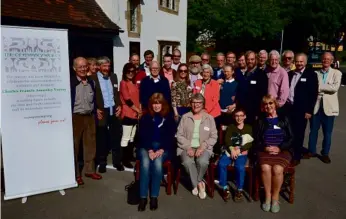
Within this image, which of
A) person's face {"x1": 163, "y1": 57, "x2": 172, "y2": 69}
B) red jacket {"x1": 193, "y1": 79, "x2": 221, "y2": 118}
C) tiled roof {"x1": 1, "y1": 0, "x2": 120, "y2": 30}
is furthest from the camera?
tiled roof {"x1": 1, "y1": 0, "x2": 120, "y2": 30}

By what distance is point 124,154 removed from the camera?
5.66 metres

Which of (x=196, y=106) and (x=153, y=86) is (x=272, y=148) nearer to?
(x=196, y=106)

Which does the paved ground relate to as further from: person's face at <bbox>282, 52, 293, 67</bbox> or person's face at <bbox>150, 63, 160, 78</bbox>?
person's face at <bbox>282, 52, 293, 67</bbox>

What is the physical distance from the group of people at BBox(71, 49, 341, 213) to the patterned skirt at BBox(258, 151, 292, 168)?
0.01 m

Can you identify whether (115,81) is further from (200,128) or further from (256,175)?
(256,175)

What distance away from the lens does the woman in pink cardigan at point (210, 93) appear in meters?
5.25

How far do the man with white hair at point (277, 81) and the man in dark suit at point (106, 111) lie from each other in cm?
239

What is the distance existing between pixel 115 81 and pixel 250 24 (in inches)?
925

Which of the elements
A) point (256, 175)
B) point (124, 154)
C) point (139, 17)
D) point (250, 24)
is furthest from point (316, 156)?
point (250, 24)

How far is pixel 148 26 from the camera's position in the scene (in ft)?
47.8

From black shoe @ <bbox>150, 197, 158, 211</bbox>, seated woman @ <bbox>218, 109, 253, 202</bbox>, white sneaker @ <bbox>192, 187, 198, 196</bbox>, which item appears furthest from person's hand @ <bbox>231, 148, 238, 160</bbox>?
black shoe @ <bbox>150, 197, 158, 211</bbox>

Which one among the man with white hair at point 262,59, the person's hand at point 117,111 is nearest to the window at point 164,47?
the man with white hair at point 262,59

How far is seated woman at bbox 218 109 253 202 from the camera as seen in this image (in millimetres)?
4355

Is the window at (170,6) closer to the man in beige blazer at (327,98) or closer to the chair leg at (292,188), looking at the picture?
the man in beige blazer at (327,98)
